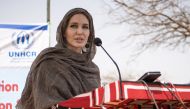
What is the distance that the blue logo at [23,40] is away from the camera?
435cm

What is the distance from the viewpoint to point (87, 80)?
188cm

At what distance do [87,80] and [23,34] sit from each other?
262cm

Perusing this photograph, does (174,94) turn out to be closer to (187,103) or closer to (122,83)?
(187,103)

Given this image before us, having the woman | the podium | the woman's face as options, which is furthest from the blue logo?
the podium

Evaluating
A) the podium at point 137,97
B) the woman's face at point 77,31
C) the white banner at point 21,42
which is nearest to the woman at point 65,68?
the woman's face at point 77,31

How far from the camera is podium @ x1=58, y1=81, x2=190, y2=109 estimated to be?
3.82 ft

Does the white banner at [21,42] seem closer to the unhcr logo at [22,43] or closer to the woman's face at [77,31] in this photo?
the unhcr logo at [22,43]

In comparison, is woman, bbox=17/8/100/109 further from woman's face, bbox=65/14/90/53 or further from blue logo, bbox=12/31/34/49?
blue logo, bbox=12/31/34/49

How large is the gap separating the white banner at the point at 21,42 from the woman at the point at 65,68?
2.35 metres

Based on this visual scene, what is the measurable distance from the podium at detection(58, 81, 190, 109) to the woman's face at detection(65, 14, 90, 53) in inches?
22.4

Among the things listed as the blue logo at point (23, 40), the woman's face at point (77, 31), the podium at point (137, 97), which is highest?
the blue logo at point (23, 40)

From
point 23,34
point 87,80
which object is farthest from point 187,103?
point 23,34

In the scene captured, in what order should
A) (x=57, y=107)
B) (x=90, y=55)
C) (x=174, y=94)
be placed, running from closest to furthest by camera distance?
(x=174, y=94) < (x=57, y=107) < (x=90, y=55)

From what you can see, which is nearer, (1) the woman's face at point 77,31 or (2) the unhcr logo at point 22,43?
(1) the woman's face at point 77,31
